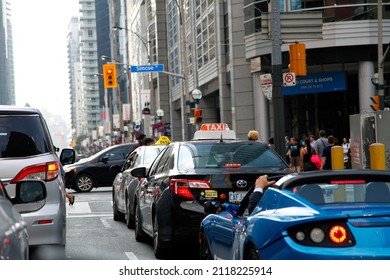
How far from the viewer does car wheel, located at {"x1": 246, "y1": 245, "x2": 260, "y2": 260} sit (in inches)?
244

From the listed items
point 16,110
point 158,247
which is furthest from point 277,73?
point 16,110

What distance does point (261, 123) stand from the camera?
46375 millimetres

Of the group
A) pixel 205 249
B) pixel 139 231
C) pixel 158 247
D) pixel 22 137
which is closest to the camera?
pixel 205 249

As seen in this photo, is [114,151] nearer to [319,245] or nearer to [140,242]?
[140,242]

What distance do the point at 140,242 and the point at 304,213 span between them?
24.8 ft

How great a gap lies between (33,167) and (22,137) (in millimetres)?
382

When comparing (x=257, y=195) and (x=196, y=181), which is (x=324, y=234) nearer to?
(x=257, y=195)

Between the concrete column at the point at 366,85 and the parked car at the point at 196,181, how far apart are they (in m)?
31.6

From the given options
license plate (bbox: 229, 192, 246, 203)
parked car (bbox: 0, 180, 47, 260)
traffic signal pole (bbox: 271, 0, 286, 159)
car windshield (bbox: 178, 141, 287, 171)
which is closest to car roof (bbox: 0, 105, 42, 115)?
car windshield (bbox: 178, 141, 287, 171)

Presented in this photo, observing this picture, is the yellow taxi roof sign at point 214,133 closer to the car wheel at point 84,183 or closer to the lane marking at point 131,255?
the car wheel at point 84,183

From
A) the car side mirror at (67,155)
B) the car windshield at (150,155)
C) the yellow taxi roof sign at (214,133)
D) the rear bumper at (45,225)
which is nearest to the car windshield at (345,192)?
the rear bumper at (45,225)

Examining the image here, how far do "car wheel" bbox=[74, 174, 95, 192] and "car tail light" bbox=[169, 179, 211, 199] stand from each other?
1874cm

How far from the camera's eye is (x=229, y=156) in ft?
35.9
